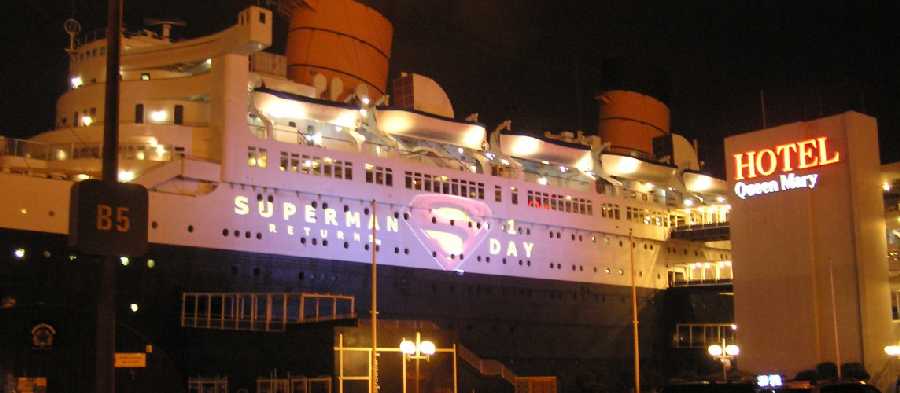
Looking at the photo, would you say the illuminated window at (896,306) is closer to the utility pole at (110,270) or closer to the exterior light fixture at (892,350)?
the exterior light fixture at (892,350)

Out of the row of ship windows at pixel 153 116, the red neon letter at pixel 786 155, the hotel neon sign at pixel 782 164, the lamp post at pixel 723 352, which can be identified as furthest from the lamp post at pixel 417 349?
the red neon letter at pixel 786 155

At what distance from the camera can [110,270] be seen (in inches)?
315

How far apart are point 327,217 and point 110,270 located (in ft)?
88.2

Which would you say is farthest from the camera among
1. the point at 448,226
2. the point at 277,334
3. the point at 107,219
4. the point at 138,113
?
the point at 448,226

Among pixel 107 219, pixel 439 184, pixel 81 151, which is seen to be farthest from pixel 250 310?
pixel 107 219

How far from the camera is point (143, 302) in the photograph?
29266 millimetres

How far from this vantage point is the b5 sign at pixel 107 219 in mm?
8078

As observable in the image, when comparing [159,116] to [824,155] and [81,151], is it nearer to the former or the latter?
[81,151]

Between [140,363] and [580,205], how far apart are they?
107ft

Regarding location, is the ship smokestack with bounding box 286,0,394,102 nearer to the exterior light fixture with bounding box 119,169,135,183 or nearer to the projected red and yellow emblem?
the projected red and yellow emblem

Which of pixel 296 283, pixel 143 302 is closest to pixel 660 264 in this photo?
pixel 296 283

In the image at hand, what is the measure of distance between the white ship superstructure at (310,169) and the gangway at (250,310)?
69.7 inches

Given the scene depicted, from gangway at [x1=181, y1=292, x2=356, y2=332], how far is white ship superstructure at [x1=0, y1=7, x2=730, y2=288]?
5.81 ft

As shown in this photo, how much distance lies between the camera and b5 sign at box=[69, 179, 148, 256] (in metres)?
8.08
